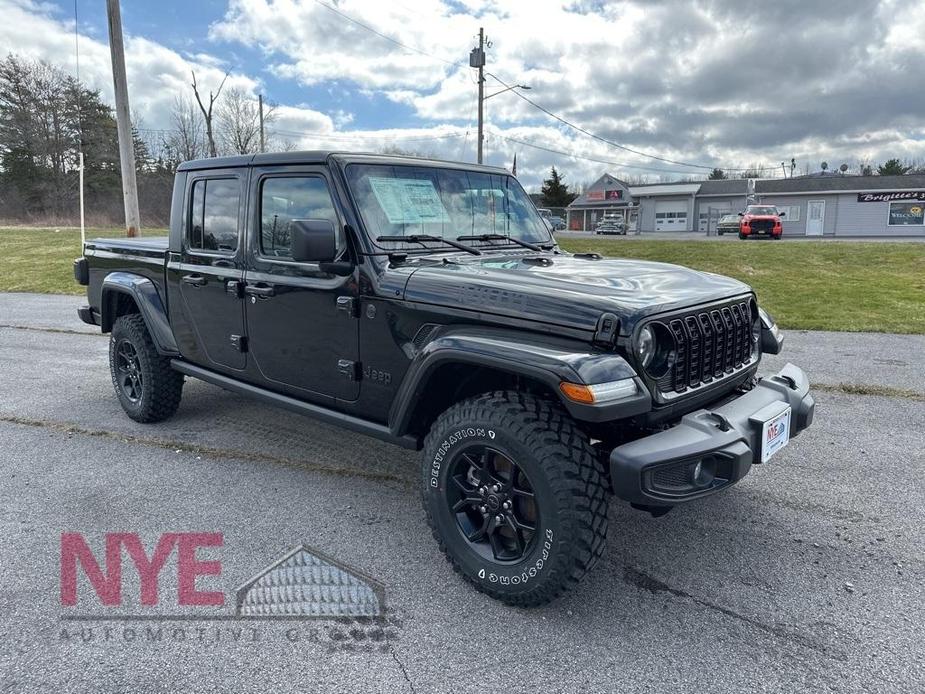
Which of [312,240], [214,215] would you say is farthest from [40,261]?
[312,240]

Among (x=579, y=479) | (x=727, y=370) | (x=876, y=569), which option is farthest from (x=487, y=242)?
(x=876, y=569)

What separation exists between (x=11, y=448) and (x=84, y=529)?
5.56 feet

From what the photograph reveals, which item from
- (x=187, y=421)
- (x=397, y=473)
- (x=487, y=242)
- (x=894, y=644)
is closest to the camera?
(x=894, y=644)

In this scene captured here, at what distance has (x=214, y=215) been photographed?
4.17 meters

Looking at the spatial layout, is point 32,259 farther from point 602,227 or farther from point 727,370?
point 602,227

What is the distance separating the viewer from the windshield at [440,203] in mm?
3387

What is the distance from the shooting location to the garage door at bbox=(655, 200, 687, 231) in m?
48.3

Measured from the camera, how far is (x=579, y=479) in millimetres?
2438

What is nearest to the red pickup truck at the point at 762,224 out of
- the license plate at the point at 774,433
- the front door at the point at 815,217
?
the front door at the point at 815,217

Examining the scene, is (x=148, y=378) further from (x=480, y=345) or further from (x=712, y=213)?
(x=712, y=213)

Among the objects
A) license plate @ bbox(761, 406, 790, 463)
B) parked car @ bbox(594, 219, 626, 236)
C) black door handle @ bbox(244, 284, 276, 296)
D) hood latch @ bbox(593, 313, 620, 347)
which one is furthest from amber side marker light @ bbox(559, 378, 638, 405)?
parked car @ bbox(594, 219, 626, 236)

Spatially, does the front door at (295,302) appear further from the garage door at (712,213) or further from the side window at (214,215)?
the garage door at (712,213)

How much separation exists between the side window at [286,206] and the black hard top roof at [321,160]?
10 centimetres

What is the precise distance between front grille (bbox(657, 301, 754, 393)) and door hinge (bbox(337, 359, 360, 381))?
1499 millimetres
